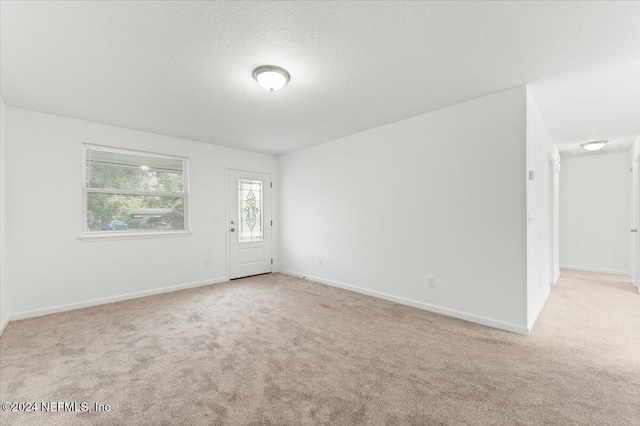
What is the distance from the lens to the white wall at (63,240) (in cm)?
335

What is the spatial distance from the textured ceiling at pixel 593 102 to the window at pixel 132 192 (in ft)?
16.6

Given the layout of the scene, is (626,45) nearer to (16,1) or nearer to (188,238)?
(16,1)

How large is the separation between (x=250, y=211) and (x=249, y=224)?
0.27m

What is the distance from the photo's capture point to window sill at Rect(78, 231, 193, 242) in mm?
3799

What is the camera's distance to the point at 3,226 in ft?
10.2

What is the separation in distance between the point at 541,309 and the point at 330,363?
3012mm

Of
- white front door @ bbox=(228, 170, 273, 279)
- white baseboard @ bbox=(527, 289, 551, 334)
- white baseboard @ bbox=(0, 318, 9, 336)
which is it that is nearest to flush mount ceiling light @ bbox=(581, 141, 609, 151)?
white baseboard @ bbox=(527, 289, 551, 334)

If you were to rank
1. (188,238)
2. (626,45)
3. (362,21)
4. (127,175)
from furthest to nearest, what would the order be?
1. (188,238)
2. (127,175)
3. (626,45)
4. (362,21)

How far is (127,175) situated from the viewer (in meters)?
4.18

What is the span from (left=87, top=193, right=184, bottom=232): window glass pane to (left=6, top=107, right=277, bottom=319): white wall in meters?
0.19

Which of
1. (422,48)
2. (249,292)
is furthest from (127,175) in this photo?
(422,48)

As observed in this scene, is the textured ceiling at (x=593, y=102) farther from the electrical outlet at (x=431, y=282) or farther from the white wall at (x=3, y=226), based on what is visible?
the white wall at (x=3, y=226)

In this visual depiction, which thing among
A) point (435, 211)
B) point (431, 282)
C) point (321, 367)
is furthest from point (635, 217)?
point (321, 367)

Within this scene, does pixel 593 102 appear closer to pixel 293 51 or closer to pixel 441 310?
pixel 441 310
